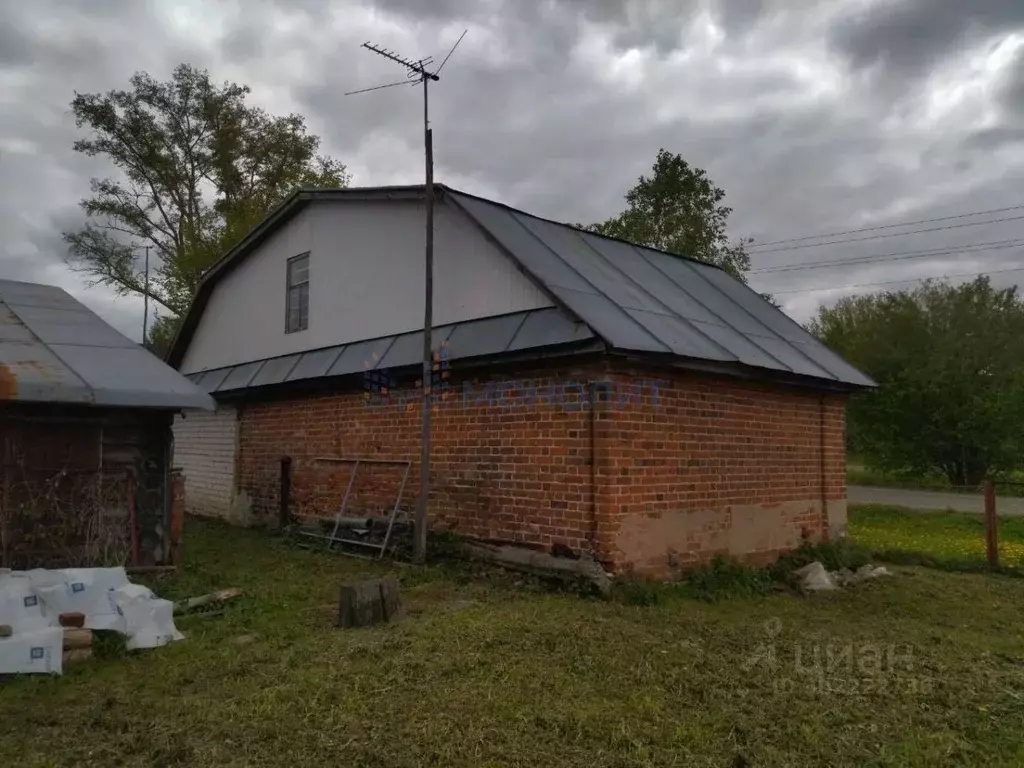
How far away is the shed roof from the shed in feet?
12.0

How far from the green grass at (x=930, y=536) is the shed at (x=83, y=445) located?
9.25 metres

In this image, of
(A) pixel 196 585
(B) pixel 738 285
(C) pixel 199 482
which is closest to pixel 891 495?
(B) pixel 738 285

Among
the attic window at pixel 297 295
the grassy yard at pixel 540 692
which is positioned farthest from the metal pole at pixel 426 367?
the attic window at pixel 297 295

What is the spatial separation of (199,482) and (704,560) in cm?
986

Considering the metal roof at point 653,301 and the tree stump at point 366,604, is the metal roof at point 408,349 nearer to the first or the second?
the metal roof at point 653,301

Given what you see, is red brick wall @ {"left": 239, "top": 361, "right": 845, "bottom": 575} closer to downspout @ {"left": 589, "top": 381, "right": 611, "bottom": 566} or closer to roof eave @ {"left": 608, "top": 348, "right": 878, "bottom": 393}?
downspout @ {"left": 589, "top": 381, "right": 611, "bottom": 566}

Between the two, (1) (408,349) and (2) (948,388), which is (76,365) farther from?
(2) (948,388)

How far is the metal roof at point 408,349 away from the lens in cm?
757

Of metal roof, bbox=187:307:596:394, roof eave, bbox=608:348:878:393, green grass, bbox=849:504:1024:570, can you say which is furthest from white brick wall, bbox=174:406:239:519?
green grass, bbox=849:504:1024:570

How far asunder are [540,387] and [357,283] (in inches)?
161

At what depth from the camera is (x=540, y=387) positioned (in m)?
7.80

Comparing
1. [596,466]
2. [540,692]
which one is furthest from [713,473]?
[540,692]

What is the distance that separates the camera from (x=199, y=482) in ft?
46.4

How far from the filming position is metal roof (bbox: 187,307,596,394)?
7574 millimetres
